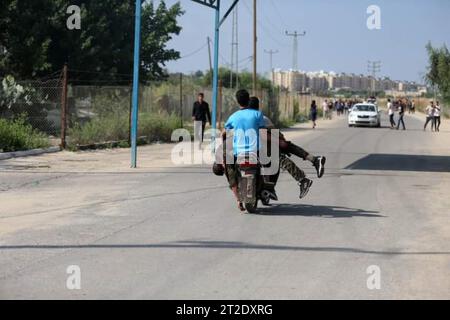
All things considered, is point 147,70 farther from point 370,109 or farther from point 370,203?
point 370,203

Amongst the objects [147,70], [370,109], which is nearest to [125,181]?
[147,70]

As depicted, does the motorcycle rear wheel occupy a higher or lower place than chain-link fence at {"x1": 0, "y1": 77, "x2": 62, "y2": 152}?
lower

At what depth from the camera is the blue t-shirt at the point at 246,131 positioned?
1055 centimetres

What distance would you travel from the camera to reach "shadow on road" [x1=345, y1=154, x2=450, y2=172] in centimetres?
1814

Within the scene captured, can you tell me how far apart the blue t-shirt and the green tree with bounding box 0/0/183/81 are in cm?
1524

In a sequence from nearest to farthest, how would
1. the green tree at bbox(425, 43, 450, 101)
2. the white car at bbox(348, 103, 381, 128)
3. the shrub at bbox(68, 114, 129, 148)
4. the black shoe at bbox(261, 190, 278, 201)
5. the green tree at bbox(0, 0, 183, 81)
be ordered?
the black shoe at bbox(261, 190, 278, 201) → the shrub at bbox(68, 114, 129, 148) → the green tree at bbox(0, 0, 183, 81) → the white car at bbox(348, 103, 381, 128) → the green tree at bbox(425, 43, 450, 101)

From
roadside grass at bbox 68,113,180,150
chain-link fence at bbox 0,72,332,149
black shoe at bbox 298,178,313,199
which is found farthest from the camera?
chain-link fence at bbox 0,72,332,149

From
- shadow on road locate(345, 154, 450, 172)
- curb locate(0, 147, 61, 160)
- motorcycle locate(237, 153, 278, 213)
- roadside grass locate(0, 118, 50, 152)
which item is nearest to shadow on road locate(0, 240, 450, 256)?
motorcycle locate(237, 153, 278, 213)

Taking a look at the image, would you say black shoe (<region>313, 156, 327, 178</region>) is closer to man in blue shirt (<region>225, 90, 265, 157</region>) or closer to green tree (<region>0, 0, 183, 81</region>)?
man in blue shirt (<region>225, 90, 265, 157</region>)

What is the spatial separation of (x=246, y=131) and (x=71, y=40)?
19436 mm

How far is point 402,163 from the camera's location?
1966 cm
